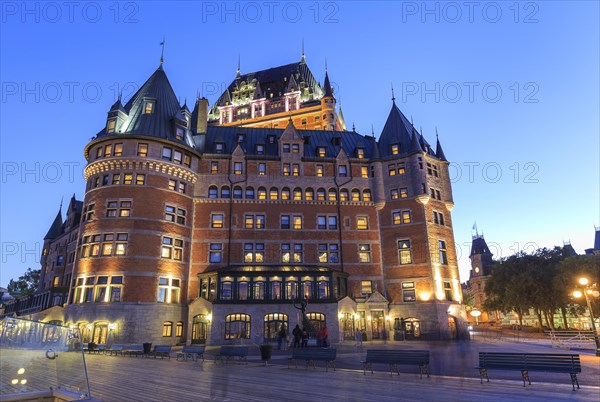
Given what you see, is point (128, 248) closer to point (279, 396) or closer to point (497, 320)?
point (279, 396)

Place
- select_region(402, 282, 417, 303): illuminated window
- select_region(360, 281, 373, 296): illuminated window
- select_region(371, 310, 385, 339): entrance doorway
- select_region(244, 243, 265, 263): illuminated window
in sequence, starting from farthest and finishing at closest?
select_region(360, 281, 373, 296): illuminated window
select_region(244, 243, 265, 263): illuminated window
select_region(402, 282, 417, 303): illuminated window
select_region(371, 310, 385, 339): entrance doorway

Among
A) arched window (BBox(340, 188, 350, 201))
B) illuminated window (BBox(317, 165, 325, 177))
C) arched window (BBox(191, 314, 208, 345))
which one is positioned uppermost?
illuminated window (BBox(317, 165, 325, 177))

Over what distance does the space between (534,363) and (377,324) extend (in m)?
30.3

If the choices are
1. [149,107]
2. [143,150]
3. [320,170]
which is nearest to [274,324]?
[320,170]

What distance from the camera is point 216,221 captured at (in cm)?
4459

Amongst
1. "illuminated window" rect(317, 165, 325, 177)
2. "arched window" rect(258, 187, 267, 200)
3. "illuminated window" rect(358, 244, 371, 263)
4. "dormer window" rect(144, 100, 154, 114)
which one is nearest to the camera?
"dormer window" rect(144, 100, 154, 114)

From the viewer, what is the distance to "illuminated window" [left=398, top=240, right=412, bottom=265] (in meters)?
44.5

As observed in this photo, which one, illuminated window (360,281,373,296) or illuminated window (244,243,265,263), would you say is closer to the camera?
illuminated window (244,243,265,263)

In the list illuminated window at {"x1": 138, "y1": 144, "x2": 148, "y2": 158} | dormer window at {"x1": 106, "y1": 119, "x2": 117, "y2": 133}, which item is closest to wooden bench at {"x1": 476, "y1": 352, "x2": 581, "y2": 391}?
illuminated window at {"x1": 138, "y1": 144, "x2": 148, "y2": 158}

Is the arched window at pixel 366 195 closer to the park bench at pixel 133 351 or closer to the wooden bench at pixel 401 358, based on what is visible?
the park bench at pixel 133 351

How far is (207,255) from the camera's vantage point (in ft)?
142

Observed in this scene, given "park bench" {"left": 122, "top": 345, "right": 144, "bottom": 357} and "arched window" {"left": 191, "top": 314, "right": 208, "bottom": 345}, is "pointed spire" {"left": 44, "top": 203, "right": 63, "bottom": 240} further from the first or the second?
"park bench" {"left": 122, "top": 345, "right": 144, "bottom": 357}

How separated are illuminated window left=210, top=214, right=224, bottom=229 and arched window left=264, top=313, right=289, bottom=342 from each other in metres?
11.7

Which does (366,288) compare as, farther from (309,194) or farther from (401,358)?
(401,358)
